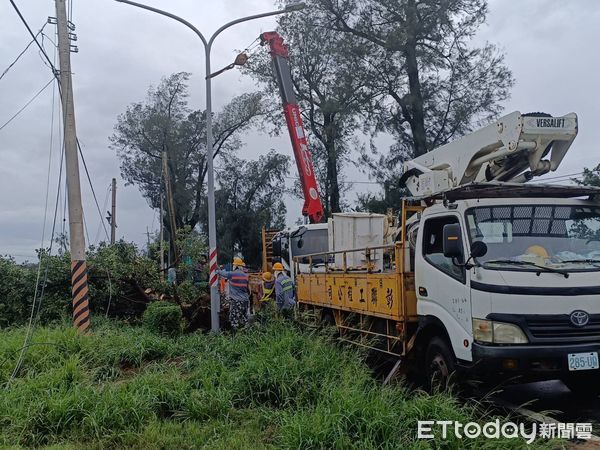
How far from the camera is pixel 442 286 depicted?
6.30 meters

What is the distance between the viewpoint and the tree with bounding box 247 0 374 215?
85.6ft

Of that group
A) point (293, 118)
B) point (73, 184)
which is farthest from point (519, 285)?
point (293, 118)

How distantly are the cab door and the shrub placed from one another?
6412mm

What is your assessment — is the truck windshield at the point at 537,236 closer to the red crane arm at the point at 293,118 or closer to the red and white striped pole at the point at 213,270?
the red and white striped pole at the point at 213,270

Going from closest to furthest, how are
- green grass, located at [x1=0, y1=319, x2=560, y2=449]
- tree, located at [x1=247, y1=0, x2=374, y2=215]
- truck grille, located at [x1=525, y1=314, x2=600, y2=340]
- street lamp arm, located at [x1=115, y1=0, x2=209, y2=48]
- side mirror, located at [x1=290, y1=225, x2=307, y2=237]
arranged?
green grass, located at [x1=0, y1=319, x2=560, y2=449]
truck grille, located at [x1=525, y1=314, x2=600, y2=340]
street lamp arm, located at [x1=115, y1=0, x2=209, y2=48]
side mirror, located at [x1=290, y1=225, x2=307, y2=237]
tree, located at [x1=247, y1=0, x2=374, y2=215]

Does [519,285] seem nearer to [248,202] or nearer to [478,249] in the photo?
[478,249]

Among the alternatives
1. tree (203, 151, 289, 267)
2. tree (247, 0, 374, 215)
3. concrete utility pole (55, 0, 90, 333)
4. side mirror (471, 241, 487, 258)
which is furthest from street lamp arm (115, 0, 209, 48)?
tree (203, 151, 289, 267)

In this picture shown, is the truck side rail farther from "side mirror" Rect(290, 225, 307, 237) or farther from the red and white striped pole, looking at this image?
"side mirror" Rect(290, 225, 307, 237)

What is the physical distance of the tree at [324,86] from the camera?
85.6ft

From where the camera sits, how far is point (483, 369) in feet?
17.8

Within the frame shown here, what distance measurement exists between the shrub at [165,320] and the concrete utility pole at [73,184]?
4.10 ft

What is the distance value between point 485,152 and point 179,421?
5011mm

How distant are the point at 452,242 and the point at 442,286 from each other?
23.6 inches

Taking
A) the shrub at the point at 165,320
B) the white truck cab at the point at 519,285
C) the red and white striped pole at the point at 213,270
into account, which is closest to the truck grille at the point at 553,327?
the white truck cab at the point at 519,285
